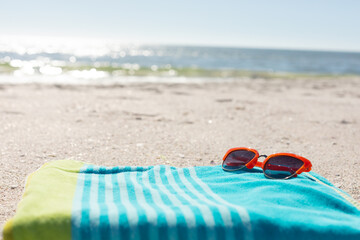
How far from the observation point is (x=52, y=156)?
364 centimetres

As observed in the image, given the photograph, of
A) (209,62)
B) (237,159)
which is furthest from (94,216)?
(209,62)

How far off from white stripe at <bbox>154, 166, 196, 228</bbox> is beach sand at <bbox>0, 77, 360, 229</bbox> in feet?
3.37

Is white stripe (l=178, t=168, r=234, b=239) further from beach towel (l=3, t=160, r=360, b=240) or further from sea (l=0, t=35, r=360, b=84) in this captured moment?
sea (l=0, t=35, r=360, b=84)

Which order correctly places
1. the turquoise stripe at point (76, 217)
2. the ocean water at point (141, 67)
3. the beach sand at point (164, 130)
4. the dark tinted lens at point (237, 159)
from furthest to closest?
the ocean water at point (141, 67)
the beach sand at point (164, 130)
the dark tinted lens at point (237, 159)
the turquoise stripe at point (76, 217)

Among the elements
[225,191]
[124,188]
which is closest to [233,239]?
[225,191]

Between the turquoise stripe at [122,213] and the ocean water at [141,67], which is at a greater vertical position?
the turquoise stripe at [122,213]

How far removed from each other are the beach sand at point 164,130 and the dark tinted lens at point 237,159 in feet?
3.56

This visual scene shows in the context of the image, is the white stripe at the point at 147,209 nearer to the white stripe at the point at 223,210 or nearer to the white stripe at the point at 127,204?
the white stripe at the point at 127,204

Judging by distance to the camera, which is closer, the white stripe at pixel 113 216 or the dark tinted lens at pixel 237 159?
the white stripe at pixel 113 216

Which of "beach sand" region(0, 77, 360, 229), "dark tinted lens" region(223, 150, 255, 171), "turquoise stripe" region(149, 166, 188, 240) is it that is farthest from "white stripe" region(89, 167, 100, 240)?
"dark tinted lens" region(223, 150, 255, 171)

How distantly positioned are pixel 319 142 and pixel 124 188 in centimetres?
318

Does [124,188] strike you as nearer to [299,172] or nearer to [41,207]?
[41,207]

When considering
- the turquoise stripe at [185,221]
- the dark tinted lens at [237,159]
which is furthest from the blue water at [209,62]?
the turquoise stripe at [185,221]

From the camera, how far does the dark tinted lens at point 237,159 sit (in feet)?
8.15
